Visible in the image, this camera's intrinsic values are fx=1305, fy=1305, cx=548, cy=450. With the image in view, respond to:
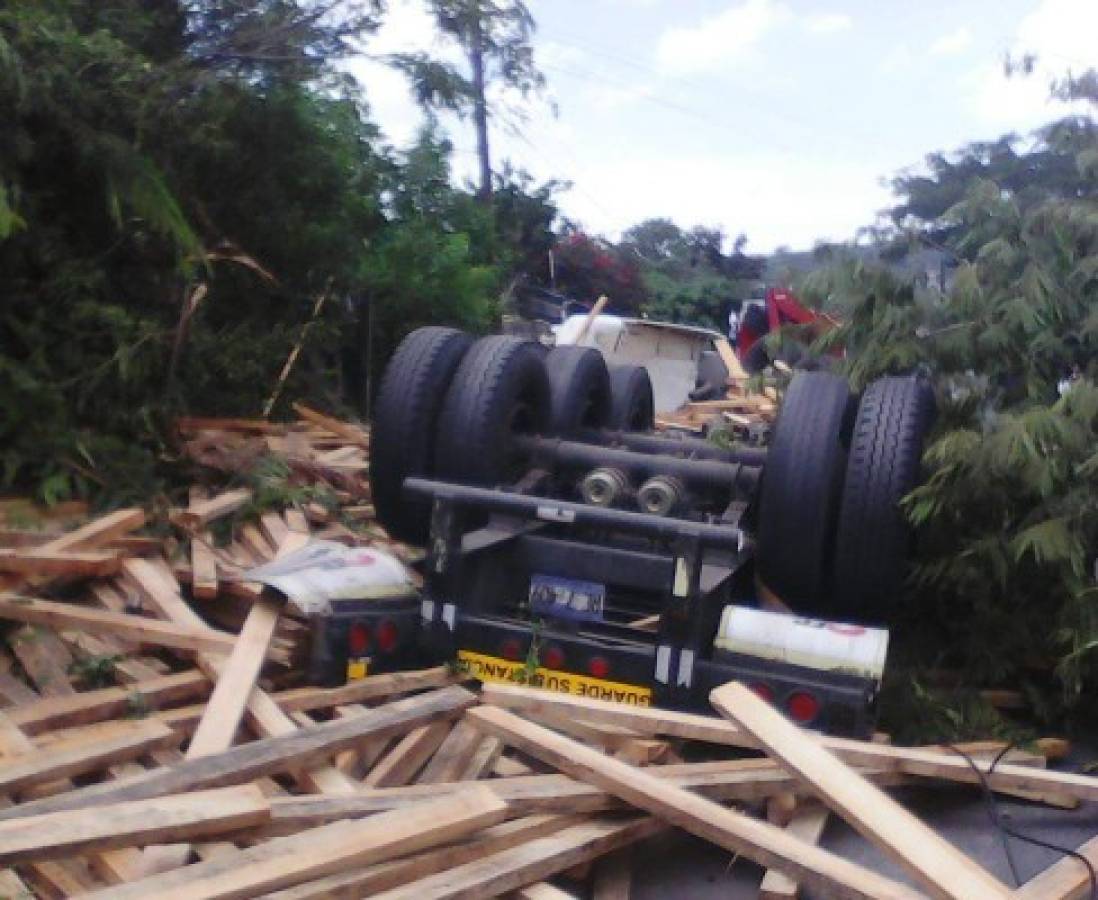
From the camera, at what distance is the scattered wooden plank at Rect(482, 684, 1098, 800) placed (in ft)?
14.6

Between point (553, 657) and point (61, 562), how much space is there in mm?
2253

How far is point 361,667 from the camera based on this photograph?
5258 millimetres

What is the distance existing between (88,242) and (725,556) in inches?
196

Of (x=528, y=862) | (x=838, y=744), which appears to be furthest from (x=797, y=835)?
(x=528, y=862)

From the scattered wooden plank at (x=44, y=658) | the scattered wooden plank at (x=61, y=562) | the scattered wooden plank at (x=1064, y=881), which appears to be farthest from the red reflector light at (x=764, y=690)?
the scattered wooden plank at (x=61, y=562)

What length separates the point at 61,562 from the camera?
18.7 ft

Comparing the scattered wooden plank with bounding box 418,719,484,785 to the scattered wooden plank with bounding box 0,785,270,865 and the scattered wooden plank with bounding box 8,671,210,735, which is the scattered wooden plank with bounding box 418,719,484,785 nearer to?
the scattered wooden plank with bounding box 0,785,270,865

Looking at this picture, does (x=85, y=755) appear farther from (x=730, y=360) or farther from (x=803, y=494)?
(x=730, y=360)

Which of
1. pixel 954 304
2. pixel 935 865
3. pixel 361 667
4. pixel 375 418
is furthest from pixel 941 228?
pixel 935 865

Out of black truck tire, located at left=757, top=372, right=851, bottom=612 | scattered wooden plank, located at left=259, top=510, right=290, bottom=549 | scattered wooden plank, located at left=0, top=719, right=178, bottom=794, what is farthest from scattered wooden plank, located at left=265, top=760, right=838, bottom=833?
scattered wooden plank, located at left=259, top=510, right=290, bottom=549

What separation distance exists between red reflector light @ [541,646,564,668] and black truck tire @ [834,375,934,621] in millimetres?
1288

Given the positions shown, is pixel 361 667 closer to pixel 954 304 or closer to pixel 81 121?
pixel 954 304

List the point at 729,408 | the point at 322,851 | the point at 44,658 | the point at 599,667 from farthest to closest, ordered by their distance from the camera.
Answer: the point at 729,408, the point at 44,658, the point at 599,667, the point at 322,851

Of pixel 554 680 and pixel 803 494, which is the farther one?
pixel 803 494
